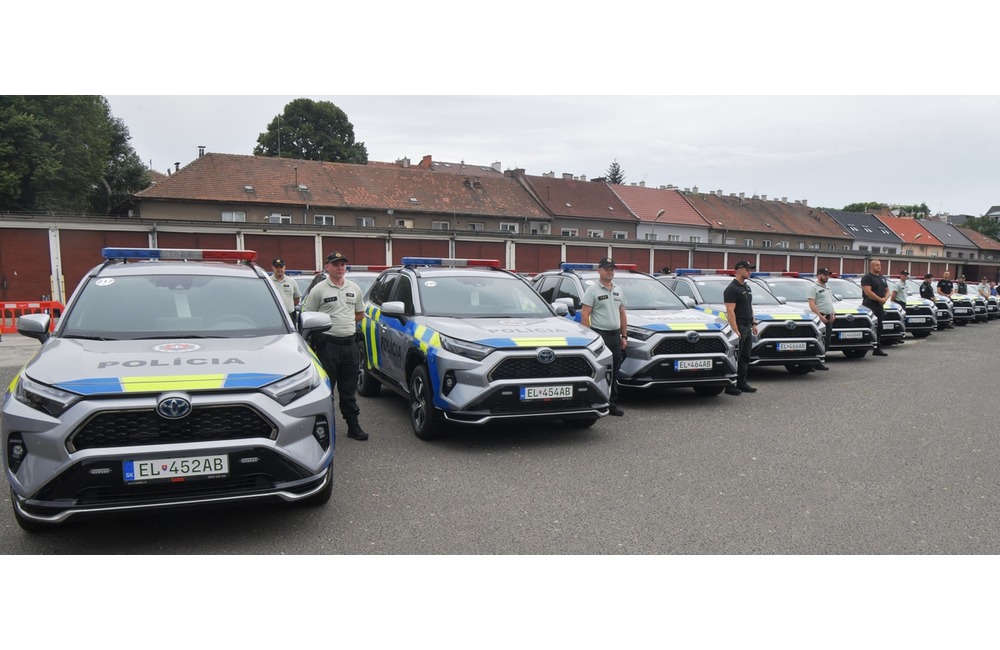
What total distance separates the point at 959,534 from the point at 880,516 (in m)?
0.46

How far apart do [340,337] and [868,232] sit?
79.2m

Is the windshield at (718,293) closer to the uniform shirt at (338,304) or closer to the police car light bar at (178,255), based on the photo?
the uniform shirt at (338,304)

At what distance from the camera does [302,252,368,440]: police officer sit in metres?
6.79

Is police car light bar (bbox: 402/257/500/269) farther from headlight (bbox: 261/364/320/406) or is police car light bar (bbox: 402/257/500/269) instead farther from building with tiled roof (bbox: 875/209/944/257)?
building with tiled roof (bbox: 875/209/944/257)

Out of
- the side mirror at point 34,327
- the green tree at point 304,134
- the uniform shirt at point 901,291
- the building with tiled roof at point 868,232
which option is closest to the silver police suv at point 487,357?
the side mirror at point 34,327

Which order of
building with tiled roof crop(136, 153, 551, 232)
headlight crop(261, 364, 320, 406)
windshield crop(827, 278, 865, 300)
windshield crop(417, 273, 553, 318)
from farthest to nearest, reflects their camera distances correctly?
building with tiled roof crop(136, 153, 551, 232), windshield crop(827, 278, 865, 300), windshield crop(417, 273, 553, 318), headlight crop(261, 364, 320, 406)

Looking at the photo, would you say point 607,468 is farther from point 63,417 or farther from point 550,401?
point 63,417

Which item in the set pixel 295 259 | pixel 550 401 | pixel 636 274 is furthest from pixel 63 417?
pixel 295 259

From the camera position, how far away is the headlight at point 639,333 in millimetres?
8492

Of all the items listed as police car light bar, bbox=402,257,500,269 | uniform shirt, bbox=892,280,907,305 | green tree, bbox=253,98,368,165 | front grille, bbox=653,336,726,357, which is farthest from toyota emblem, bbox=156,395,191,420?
green tree, bbox=253,98,368,165

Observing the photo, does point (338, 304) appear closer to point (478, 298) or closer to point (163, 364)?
point (478, 298)

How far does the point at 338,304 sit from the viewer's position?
6918mm

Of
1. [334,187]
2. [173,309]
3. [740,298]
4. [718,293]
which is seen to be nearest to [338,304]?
[173,309]

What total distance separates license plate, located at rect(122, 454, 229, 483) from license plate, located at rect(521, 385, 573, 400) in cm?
297
